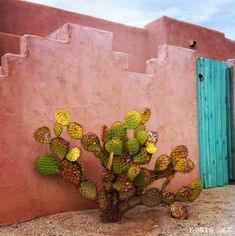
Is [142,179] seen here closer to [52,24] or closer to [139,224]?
[139,224]

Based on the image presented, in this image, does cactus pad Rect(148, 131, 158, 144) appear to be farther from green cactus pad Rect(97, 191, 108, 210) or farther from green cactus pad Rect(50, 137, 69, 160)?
green cactus pad Rect(50, 137, 69, 160)

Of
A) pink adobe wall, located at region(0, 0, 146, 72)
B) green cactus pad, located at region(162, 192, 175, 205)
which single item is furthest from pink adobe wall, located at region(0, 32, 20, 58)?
green cactus pad, located at region(162, 192, 175, 205)

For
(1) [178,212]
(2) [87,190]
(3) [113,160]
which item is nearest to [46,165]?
(2) [87,190]

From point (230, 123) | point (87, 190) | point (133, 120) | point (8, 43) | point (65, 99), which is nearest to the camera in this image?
point (133, 120)

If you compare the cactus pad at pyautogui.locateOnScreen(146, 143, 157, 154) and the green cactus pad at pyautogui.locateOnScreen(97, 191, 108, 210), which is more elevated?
the cactus pad at pyautogui.locateOnScreen(146, 143, 157, 154)

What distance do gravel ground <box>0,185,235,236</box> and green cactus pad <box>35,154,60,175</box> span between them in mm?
541

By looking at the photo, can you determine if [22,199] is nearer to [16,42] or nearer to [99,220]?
[99,220]

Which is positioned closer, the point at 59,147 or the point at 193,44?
the point at 59,147

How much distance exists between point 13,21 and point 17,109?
2.77 meters

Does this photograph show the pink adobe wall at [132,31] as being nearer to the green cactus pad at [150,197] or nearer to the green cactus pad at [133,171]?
the green cactus pad at [133,171]

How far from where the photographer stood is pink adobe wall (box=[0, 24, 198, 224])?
3.62 meters

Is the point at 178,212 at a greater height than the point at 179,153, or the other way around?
the point at 179,153

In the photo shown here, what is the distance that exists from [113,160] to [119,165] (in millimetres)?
Result: 84

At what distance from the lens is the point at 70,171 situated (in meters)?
3.63
